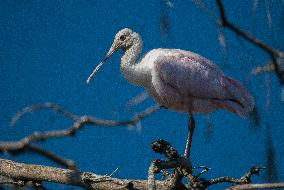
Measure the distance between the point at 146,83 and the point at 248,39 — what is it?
8.85ft

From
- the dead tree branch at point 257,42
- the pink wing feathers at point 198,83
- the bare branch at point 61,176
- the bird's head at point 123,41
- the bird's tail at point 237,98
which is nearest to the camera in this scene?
the dead tree branch at point 257,42

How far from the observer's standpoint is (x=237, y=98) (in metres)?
5.46

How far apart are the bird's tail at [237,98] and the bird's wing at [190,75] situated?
6 centimetres

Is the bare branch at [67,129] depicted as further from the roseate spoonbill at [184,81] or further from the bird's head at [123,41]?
the bird's head at [123,41]

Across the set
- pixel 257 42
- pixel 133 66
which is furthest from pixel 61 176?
pixel 133 66

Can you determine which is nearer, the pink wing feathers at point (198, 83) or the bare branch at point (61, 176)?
the bare branch at point (61, 176)

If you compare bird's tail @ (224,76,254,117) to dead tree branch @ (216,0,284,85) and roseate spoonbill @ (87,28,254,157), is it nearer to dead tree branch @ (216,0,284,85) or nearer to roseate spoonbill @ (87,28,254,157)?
roseate spoonbill @ (87,28,254,157)

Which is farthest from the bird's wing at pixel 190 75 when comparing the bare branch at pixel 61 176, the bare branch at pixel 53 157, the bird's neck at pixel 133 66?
the bare branch at pixel 61 176

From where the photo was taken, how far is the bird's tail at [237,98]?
536 cm

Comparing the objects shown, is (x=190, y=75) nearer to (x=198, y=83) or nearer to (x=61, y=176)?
(x=198, y=83)

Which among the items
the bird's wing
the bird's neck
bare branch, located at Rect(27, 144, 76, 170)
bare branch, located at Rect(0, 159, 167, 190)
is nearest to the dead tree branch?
bare branch, located at Rect(0, 159, 167, 190)

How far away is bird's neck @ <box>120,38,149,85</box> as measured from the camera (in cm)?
557

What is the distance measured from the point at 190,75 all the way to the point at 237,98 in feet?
1.75

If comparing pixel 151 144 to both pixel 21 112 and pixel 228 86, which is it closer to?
pixel 21 112
